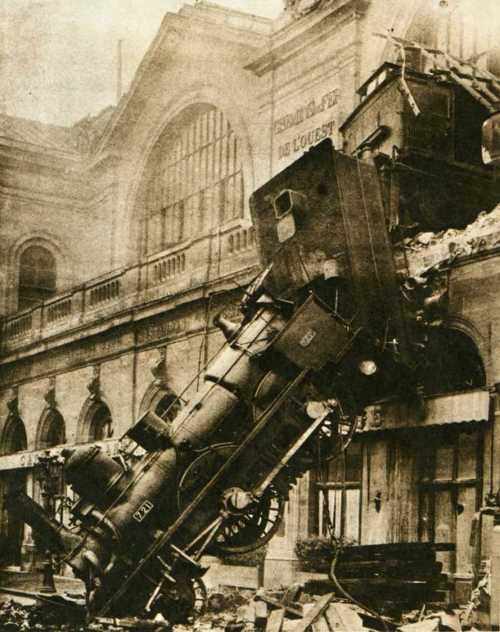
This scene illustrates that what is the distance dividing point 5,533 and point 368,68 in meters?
15.7

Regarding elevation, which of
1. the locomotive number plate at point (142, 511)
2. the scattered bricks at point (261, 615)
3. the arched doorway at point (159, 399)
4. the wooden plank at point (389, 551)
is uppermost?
the arched doorway at point (159, 399)

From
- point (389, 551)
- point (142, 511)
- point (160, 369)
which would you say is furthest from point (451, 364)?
point (160, 369)

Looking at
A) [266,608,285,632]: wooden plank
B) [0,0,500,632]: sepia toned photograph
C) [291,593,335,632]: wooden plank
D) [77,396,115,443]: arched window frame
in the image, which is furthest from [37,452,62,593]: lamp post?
[291,593,335,632]: wooden plank

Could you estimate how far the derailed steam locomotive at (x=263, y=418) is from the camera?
10.8 meters

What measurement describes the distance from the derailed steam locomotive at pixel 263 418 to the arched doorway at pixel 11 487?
A: 14.3 meters

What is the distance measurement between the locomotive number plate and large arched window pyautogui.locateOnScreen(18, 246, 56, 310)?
62.3ft

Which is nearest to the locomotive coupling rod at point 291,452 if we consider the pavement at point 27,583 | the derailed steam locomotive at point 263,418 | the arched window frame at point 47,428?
the derailed steam locomotive at point 263,418

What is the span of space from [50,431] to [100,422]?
2730 mm

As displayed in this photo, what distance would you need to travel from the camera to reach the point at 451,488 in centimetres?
1247

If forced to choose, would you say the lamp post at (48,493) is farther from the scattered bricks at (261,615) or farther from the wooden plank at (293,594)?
the wooden plank at (293,594)

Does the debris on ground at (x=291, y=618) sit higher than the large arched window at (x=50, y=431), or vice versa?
the large arched window at (x=50, y=431)

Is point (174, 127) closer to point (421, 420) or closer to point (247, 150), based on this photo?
point (247, 150)

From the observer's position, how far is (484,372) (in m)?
12.2

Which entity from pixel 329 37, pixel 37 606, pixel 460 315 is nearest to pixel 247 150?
pixel 329 37
